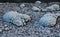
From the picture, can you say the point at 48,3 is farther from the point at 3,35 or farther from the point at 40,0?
the point at 3,35

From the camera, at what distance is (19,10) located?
185 cm

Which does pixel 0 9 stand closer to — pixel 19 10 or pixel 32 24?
pixel 19 10

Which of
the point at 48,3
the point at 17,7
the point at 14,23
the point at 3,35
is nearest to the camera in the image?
the point at 3,35

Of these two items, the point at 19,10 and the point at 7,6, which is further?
the point at 7,6

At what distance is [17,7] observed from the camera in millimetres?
1957

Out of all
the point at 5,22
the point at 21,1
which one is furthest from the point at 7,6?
the point at 5,22

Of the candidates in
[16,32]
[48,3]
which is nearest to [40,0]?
[48,3]

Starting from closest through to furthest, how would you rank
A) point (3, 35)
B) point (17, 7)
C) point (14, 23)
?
1. point (3, 35)
2. point (14, 23)
3. point (17, 7)

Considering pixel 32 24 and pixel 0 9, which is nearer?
pixel 32 24

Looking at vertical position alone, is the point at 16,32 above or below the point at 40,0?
below

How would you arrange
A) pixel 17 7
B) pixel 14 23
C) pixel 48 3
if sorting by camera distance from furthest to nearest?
pixel 48 3 → pixel 17 7 → pixel 14 23

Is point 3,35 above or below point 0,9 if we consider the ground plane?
below

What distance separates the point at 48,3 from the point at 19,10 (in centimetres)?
49

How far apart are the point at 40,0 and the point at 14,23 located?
2.77 feet
